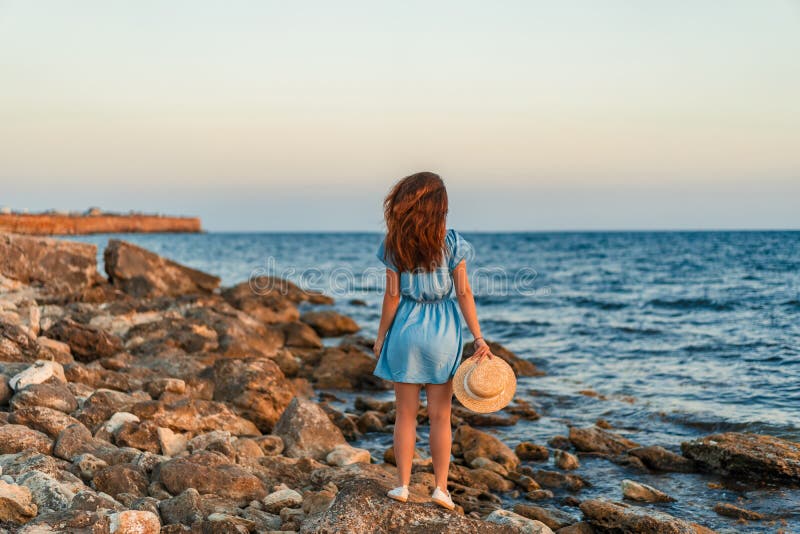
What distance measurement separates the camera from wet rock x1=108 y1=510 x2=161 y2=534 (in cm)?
458

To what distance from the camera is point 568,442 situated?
9.54 m

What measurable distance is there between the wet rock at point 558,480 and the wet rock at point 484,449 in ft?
1.29

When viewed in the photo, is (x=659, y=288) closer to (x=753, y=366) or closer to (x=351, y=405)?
(x=753, y=366)

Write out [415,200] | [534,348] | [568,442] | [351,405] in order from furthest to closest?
[534,348] < [351,405] < [568,442] < [415,200]

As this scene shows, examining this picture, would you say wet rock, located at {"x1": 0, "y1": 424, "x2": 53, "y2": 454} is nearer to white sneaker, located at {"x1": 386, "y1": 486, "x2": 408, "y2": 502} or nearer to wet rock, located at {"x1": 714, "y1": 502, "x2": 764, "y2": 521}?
white sneaker, located at {"x1": 386, "y1": 486, "x2": 408, "y2": 502}

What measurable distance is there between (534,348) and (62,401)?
40.2ft

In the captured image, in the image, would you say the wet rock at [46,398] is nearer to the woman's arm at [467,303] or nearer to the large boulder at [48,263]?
the woman's arm at [467,303]

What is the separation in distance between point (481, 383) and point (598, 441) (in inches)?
199

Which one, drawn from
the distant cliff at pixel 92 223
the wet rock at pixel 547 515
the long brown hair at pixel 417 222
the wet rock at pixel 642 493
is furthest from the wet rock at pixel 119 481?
the distant cliff at pixel 92 223

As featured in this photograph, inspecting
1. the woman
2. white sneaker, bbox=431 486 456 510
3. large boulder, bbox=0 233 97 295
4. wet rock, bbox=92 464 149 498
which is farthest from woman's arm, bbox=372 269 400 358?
large boulder, bbox=0 233 97 295

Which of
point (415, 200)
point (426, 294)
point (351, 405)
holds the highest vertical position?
point (415, 200)

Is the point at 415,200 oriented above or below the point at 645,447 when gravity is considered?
above

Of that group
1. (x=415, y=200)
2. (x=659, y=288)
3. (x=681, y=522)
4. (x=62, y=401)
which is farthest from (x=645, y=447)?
(x=659, y=288)

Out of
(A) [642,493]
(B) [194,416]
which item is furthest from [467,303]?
(B) [194,416]
